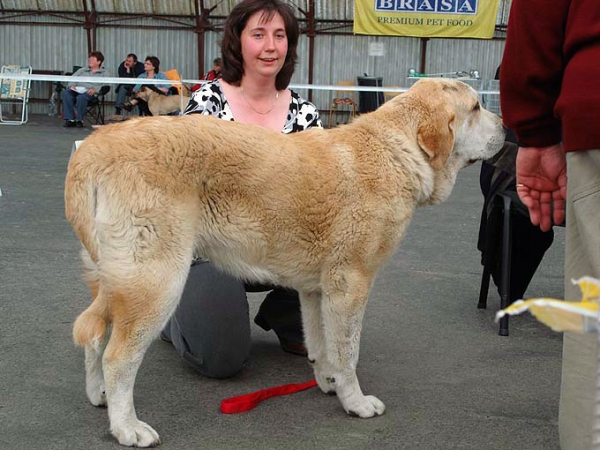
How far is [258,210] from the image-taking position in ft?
10.5

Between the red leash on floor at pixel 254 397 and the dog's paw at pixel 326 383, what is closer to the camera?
the red leash on floor at pixel 254 397

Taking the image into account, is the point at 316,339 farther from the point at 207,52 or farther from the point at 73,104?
the point at 207,52

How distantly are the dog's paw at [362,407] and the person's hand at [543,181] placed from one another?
3.91 feet

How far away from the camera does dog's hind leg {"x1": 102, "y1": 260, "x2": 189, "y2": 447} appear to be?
2941 mm

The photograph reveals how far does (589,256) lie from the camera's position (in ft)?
6.70

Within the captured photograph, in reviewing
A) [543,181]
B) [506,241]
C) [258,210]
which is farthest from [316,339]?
[506,241]

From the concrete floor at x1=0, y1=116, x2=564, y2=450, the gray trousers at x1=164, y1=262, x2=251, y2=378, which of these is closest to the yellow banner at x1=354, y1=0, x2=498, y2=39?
the concrete floor at x1=0, y1=116, x2=564, y2=450

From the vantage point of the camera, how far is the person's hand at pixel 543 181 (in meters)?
2.46

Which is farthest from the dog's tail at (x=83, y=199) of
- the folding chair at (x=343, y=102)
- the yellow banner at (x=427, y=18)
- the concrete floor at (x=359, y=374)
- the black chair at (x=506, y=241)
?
the yellow banner at (x=427, y=18)

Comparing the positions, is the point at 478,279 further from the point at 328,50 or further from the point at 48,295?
the point at 328,50

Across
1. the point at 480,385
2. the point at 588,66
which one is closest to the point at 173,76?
the point at 480,385

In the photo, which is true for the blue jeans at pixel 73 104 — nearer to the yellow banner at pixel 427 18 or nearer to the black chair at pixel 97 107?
the black chair at pixel 97 107

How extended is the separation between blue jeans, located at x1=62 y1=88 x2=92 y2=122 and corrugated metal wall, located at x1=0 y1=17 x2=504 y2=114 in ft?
11.7

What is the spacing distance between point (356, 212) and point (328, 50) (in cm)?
1835
